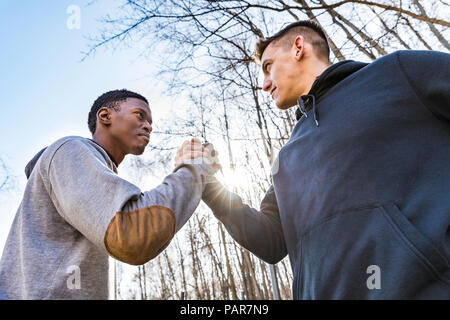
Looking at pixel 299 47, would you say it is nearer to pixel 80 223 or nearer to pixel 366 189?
pixel 366 189

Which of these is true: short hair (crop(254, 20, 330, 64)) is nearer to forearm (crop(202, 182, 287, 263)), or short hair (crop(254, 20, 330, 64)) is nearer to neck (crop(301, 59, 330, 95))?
neck (crop(301, 59, 330, 95))

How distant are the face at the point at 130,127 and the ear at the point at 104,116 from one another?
0.07 ft

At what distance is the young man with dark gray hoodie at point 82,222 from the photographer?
104 cm

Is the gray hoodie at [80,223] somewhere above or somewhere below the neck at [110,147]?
below

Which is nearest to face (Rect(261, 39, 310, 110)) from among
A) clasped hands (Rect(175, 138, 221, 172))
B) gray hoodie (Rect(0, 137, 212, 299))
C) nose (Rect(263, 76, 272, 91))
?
nose (Rect(263, 76, 272, 91))

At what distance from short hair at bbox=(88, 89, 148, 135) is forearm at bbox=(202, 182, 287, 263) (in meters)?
0.78

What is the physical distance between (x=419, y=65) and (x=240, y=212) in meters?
1.12

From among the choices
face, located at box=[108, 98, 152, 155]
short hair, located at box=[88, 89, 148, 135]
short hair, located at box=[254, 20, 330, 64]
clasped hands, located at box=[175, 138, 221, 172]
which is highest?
short hair, located at box=[254, 20, 330, 64]

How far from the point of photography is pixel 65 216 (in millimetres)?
1180

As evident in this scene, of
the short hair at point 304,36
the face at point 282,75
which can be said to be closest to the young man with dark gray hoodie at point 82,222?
the face at point 282,75

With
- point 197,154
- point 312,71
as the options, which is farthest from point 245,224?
point 312,71

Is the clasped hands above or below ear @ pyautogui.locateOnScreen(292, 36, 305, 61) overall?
below

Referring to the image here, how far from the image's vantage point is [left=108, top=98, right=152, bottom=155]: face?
1.76 meters

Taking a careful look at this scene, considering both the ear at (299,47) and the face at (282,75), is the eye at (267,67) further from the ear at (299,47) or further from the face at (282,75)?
the ear at (299,47)
